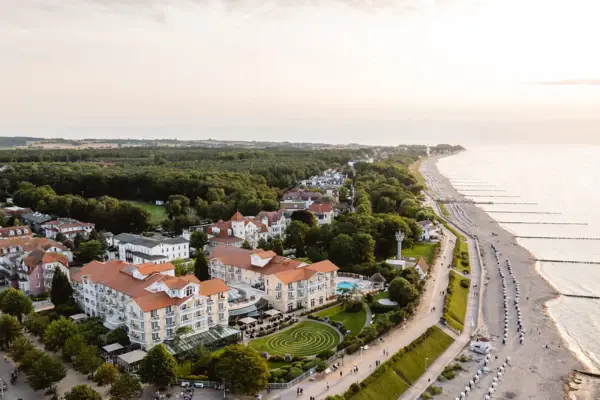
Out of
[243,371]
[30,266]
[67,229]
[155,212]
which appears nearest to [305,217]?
[155,212]

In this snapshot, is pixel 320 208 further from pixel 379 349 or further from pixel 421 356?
pixel 421 356

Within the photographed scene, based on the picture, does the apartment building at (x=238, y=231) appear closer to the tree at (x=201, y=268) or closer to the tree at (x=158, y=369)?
the tree at (x=201, y=268)

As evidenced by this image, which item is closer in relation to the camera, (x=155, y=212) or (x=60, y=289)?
(x=60, y=289)

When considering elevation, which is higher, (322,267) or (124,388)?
(322,267)

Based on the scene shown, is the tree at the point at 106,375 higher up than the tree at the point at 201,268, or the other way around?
the tree at the point at 201,268

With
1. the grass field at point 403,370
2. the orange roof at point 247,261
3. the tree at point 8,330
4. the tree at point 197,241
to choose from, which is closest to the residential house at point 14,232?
the tree at point 197,241

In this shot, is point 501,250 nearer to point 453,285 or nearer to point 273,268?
point 453,285
